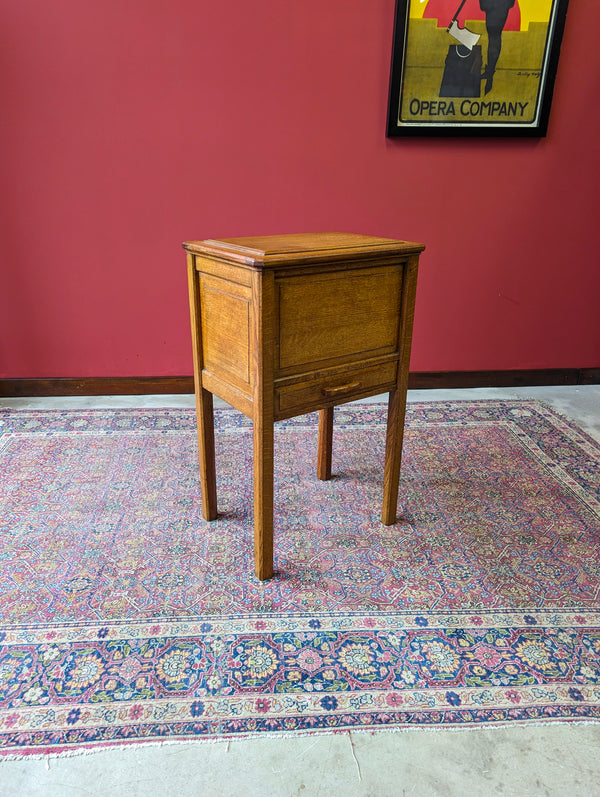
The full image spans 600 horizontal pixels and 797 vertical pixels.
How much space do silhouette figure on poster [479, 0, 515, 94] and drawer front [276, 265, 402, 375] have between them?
5.76 ft

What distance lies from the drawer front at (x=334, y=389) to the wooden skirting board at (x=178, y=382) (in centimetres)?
151

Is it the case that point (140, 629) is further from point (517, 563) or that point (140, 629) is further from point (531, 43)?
point (531, 43)

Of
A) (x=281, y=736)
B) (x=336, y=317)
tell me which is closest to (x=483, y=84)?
(x=336, y=317)

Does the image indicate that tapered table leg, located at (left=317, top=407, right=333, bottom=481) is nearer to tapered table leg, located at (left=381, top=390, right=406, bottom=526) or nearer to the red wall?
tapered table leg, located at (left=381, top=390, right=406, bottom=526)

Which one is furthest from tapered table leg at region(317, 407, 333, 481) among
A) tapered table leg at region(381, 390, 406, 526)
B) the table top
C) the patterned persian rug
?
→ the table top

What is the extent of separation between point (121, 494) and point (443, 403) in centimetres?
176

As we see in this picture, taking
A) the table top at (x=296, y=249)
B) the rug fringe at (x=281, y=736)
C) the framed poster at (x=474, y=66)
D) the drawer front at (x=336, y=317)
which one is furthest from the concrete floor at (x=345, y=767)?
the framed poster at (x=474, y=66)

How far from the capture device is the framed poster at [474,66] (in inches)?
103

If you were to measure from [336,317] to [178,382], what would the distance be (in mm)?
1722

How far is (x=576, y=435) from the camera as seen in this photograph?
266 cm

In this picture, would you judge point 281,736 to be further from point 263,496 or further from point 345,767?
point 263,496

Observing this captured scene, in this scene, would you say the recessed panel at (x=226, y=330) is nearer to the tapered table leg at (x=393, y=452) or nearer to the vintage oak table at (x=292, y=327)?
the vintage oak table at (x=292, y=327)

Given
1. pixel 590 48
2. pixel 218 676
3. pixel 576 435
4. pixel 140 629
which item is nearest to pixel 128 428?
pixel 140 629

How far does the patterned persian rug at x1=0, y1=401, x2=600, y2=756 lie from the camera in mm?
1253
